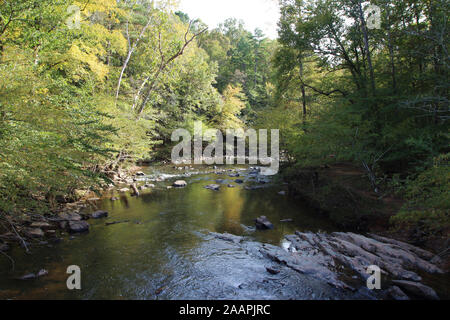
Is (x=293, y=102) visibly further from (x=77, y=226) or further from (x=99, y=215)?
(x=77, y=226)

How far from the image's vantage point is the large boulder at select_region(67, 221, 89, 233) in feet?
26.2

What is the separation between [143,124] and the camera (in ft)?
54.1

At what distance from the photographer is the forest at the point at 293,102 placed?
5895 mm

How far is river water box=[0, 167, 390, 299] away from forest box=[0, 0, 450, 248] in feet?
4.59

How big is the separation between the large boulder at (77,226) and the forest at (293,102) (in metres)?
0.89

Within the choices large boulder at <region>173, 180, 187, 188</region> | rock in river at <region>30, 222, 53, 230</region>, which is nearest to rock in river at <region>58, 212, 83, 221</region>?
rock in river at <region>30, 222, 53, 230</region>

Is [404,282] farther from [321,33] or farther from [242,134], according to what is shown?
[242,134]

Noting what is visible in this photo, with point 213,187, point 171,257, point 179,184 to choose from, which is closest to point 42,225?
point 171,257

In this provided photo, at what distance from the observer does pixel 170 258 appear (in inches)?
258

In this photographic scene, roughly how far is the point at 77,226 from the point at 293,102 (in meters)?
16.8

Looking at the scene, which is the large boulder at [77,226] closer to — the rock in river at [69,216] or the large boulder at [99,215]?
the rock in river at [69,216]
